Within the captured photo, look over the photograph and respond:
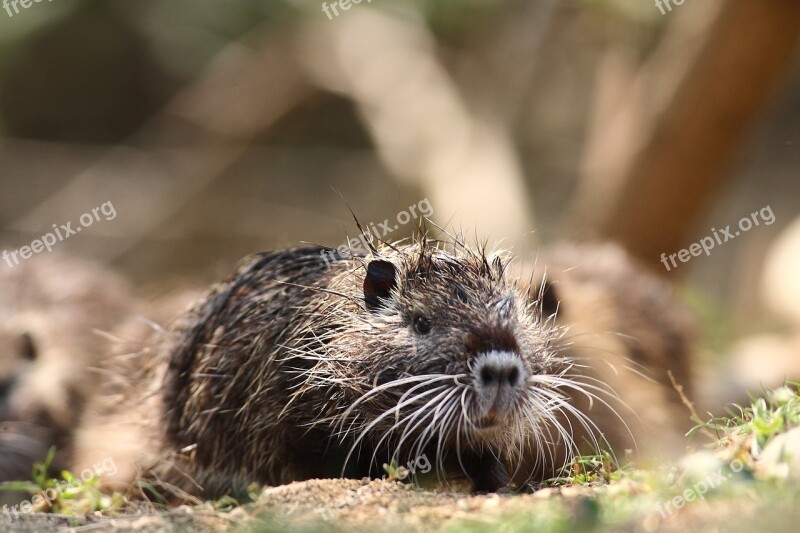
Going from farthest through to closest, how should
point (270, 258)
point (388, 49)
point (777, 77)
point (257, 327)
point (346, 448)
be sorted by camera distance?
point (388, 49), point (777, 77), point (270, 258), point (257, 327), point (346, 448)

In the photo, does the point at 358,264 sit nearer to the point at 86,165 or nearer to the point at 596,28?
the point at 596,28

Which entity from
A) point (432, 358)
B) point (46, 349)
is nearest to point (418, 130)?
point (46, 349)

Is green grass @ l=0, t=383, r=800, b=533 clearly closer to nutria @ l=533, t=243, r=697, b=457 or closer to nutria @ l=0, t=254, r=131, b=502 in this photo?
nutria @ l=533, t=243, r=697, b=457

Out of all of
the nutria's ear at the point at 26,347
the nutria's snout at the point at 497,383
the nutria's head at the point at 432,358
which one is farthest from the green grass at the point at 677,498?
the nutria's ear at the point at 26,347

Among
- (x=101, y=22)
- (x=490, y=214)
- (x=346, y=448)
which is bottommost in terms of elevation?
(x=346, y=448)

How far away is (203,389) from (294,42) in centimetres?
963

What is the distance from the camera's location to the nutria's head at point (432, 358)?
4418mm

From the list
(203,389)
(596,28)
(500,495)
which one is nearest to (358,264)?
(203,389)

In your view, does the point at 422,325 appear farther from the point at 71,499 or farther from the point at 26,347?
the point at 26,347

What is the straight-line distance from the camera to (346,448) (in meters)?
5.04

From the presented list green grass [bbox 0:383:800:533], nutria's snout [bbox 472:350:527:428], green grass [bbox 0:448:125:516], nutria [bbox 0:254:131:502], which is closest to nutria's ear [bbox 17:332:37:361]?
nutria [bbox 0:254:131:502]

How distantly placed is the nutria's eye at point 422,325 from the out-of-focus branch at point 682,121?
6442 mm

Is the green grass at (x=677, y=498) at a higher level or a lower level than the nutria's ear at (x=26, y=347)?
lower

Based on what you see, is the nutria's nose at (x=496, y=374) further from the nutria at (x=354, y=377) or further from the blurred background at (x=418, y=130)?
the blurred background at (x=418, y=130)
